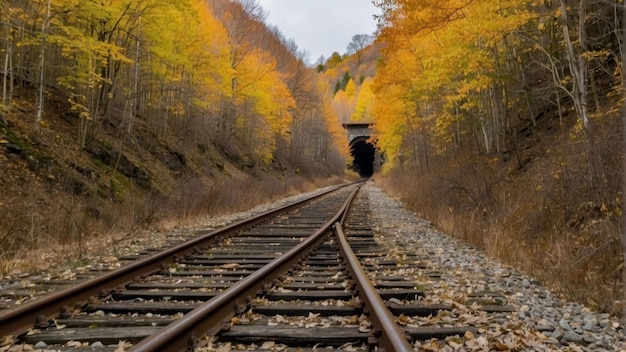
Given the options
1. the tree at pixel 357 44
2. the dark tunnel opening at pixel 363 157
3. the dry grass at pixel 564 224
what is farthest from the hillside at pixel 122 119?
the tree at pixel 357 44

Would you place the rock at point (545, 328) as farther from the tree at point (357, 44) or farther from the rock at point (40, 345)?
the tree at point (357, 44)

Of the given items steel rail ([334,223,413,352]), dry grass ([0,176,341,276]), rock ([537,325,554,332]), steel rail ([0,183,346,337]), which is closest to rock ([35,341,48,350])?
steel rail ([0,183,346,337])

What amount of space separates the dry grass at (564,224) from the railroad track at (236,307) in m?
1.69

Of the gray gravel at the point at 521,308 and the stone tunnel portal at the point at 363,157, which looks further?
the stone tunnel portal at the point at 363,157

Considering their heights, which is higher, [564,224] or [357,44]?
[357,44]

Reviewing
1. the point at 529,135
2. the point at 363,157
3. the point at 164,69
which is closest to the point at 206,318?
the point at 529,135

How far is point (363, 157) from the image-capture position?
103m

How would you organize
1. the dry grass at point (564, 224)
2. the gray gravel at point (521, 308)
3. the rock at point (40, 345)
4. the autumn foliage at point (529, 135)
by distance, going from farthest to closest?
the autumn foliage at point (529, 135)
the dry grass at point (564, 224)
the gray gravel at point (521, 308)
the rock at point (40, 345)

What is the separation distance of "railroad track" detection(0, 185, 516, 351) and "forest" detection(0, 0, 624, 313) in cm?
219

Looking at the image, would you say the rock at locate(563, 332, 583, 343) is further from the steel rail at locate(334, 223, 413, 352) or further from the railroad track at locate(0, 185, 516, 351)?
the steel rail at locate(334, 223, 413, 352)

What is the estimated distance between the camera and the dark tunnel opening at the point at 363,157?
91756 millimetres

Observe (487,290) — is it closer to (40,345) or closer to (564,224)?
(564,224)

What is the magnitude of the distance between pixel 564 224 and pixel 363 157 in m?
95.6

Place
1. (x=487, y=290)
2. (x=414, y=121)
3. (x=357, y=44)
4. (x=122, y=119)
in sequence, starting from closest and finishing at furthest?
(x=487, y=290) < (x=122, y=119) < (x=414, y=121) < (x=357, y=44)
